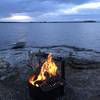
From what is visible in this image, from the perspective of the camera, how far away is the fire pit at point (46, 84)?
10398 mm

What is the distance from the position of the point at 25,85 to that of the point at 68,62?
591cm

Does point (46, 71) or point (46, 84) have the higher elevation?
point (46, 71)

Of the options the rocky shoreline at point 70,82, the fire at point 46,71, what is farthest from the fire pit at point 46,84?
the rocky shoreline at point 70,82

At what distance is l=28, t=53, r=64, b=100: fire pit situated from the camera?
10.4 meters

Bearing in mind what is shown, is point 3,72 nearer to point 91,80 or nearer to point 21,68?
point 21,68

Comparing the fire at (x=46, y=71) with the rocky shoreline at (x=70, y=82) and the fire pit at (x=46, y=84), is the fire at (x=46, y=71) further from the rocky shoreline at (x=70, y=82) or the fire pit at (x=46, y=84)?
the rocky shoreline at (x=70, y=82)

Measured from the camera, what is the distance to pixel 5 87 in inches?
527

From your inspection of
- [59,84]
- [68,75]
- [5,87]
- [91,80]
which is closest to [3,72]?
[5,87]

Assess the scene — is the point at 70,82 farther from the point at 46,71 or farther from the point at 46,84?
the point at 46,84

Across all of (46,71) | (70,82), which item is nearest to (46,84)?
(46,71)

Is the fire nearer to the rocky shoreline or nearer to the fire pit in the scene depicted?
the fire pit

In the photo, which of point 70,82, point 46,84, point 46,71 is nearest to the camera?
point 46,84

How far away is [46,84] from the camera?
35.0 ft

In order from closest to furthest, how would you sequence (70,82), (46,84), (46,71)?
(46,84)
(46,71)
(70,82)
